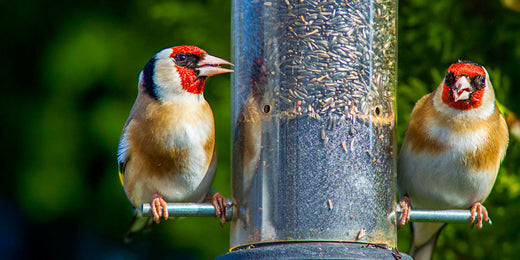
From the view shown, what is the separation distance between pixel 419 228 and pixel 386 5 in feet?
4.48

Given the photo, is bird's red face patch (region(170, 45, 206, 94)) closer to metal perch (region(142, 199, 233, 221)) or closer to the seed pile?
the seed pile

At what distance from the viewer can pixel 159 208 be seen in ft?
12.6

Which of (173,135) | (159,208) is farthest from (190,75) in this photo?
(159,208)

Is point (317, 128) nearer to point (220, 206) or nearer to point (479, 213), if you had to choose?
point (220, 206)

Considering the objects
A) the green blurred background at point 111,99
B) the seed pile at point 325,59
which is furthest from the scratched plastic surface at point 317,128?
the green blurred background at point 111,99

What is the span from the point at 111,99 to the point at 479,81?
2.94 meters

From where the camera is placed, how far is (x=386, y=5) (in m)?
3.82

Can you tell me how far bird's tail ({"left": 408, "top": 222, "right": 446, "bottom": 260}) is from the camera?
451cm

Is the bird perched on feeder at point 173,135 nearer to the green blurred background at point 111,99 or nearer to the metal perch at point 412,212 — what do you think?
the metal perch at point 412,212

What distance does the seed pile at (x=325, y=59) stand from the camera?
3572mm

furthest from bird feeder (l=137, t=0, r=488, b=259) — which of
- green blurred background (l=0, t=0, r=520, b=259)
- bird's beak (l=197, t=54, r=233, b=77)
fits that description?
green blurred background (l=0, t=0, r=520, b=259)

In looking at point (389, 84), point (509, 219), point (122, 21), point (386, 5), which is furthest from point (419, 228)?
point (122, 21)

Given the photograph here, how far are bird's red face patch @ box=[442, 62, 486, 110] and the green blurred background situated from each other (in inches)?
28.8

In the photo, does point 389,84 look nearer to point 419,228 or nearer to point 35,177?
point 419,228
